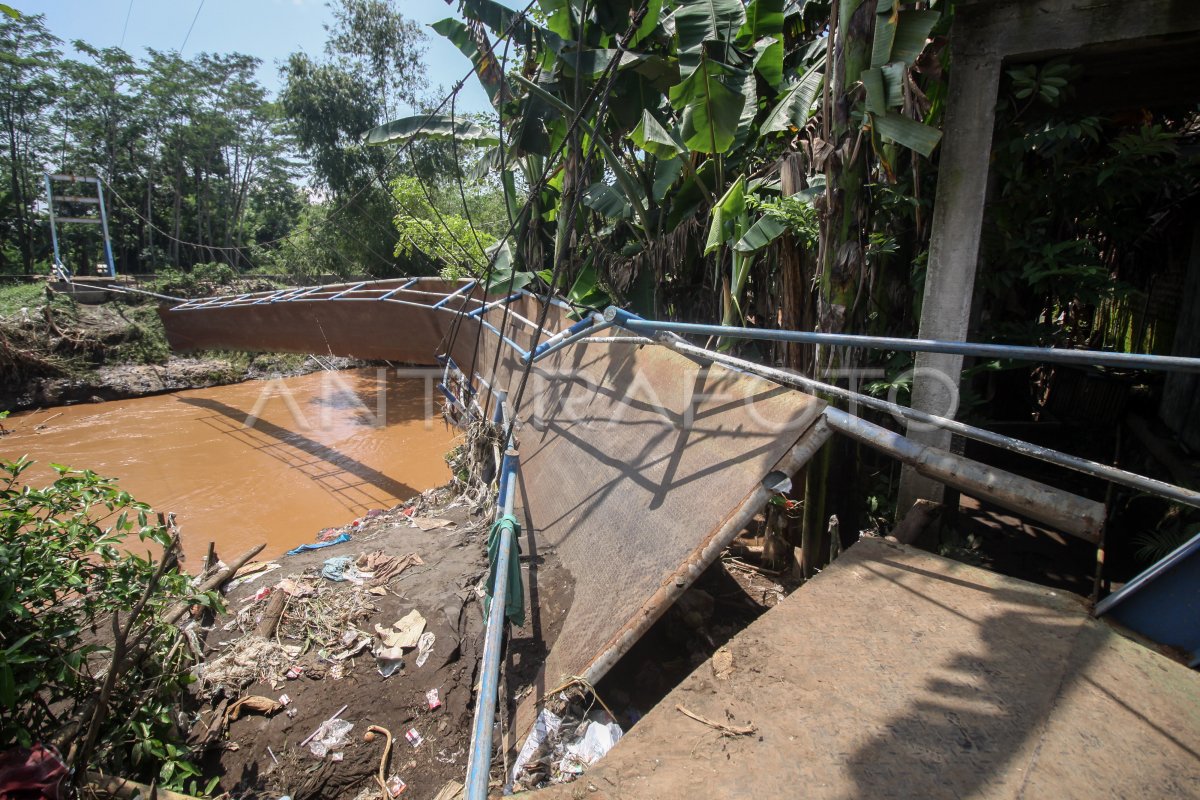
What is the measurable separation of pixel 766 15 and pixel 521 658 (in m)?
4.18

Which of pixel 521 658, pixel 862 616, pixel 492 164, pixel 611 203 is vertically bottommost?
pixel 521 658

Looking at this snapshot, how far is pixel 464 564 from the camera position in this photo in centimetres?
376

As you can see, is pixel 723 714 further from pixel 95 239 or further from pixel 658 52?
pixel 95 239

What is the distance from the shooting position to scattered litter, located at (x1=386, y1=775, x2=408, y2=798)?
231 cm

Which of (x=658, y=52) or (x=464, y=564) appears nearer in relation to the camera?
(x=464, y=564)

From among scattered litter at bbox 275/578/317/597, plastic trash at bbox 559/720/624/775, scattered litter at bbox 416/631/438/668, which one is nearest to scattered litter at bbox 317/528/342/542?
scattered litter at bbox 275/578/317/597

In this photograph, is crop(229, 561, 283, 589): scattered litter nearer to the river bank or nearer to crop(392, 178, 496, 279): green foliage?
crop(392, 178, 496, 279): green foliage

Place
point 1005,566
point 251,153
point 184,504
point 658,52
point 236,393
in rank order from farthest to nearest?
point 251,153, point 236,393, point 184,504, point 658,52, point 1005,566

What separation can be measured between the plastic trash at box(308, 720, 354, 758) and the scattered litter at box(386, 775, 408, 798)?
35cm

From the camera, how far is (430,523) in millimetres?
4734

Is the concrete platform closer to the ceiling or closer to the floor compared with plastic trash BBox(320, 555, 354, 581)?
closer to the ceiling

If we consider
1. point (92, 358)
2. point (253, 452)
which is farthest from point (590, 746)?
point (92, 358)

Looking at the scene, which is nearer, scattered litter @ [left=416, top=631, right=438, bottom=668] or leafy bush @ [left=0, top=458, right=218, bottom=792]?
leafy bush @ [left=0, top=458, right=218, bottom=792]

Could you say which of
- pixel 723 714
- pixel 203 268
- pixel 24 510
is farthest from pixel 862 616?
pixel 203 268
